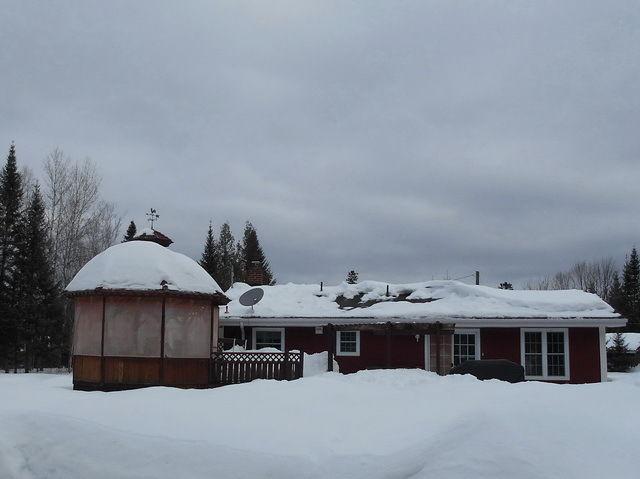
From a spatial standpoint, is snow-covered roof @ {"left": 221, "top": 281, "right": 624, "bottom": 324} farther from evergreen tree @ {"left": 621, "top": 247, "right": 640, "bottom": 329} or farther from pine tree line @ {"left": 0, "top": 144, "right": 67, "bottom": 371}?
evergreen tree @ {"left": 621, "top": 247, "right": 640, "bottom": 329}

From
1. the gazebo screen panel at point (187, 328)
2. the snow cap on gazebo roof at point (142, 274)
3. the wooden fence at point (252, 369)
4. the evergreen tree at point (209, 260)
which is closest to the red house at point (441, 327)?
the wooden fence at point (252, 369)

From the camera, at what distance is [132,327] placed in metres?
15.9

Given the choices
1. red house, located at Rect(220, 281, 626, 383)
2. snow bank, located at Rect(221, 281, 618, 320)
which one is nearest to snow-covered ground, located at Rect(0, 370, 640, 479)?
red house, located at Rect(220, 281, 626, 383)

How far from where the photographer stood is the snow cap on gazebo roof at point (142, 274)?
16.0 m

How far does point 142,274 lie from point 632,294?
143 feet

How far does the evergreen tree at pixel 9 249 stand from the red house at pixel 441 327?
49.5 ft

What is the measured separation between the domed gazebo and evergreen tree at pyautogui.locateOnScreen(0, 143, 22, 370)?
18332 millimetres

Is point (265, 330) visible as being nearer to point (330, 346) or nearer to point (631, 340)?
point (330, 346)

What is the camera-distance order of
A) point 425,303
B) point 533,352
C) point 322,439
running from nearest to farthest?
point 322,439, point 533,352, point 425,303

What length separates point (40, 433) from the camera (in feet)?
27.2

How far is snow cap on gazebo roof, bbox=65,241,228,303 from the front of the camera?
52.4 ft

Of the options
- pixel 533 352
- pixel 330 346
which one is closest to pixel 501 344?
pixel 533 352

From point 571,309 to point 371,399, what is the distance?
12.4 m

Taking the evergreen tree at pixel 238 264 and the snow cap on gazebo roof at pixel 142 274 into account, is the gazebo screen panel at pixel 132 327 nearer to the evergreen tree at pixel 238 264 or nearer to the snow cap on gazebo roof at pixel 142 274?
the snow cap on gazebo roof at pixel 142 274
